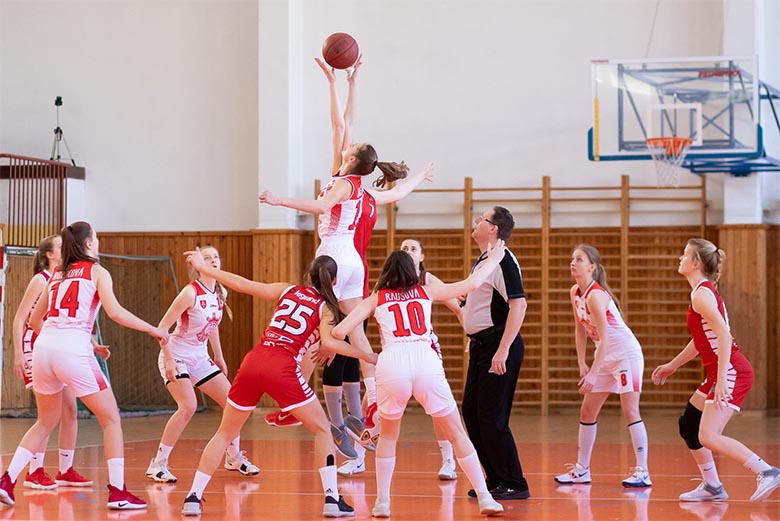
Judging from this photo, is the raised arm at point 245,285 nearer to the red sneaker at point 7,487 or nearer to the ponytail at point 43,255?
the red sneaker at point 7,487

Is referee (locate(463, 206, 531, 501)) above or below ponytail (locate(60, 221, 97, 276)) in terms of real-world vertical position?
below

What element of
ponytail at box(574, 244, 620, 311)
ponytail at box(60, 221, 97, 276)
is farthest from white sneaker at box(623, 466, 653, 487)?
ponytail at box(60, 221, 97, 276)

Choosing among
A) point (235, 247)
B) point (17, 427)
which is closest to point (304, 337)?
point (17, 427)

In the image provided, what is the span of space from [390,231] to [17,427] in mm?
5197

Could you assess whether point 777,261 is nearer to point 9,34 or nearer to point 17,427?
point 17,427

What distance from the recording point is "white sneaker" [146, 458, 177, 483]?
6902 millimetres

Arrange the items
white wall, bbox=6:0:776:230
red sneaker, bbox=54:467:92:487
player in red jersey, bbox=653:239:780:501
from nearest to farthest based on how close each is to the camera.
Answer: player in red jersey, bbox=653:239:780:501 < red sneaker, bbox=54:467:92:487 < white wall, bbox=6:0:776:230

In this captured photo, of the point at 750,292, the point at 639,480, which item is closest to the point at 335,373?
the point at 639,480

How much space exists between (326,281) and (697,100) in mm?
6899

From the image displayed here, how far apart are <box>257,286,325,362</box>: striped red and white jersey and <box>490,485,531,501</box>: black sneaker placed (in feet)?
5.11

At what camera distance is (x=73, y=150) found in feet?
47.7

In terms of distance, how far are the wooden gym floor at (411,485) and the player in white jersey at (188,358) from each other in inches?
12.4

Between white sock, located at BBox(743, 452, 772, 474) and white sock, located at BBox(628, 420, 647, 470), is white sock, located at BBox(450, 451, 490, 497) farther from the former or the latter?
white sock, located at BBox(628, 420, 647, 470)

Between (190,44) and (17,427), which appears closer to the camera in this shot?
(17,427)
